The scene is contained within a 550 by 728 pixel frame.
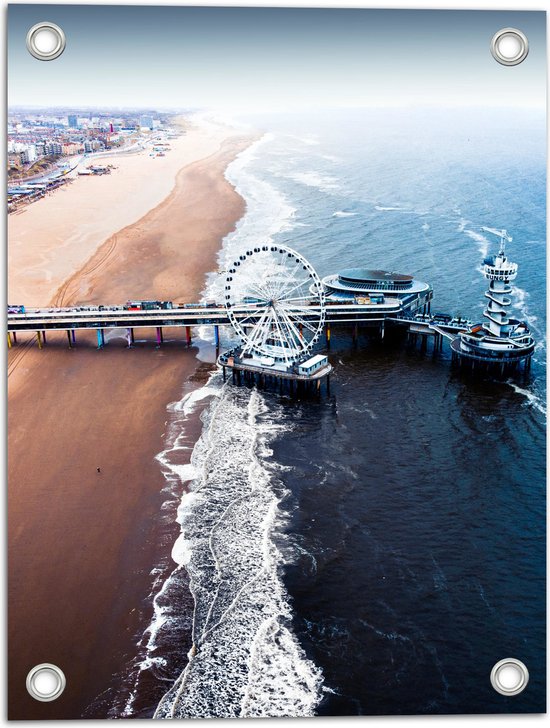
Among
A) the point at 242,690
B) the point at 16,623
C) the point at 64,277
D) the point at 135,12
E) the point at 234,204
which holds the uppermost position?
the point at 234,204

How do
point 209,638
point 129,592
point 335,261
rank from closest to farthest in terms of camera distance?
point 209,638, point 129,592, point 335,261

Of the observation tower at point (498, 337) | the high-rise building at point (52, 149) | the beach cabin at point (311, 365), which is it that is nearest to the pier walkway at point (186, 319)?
the observation tower at point (498, 337)

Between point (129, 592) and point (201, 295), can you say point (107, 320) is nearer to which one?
point (201, 295)

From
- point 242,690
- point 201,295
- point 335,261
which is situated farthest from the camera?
point 335,261

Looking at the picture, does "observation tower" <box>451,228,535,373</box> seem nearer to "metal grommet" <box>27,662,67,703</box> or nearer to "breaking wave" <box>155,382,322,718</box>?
"breaking wave" <box>155,382,322,718</box>

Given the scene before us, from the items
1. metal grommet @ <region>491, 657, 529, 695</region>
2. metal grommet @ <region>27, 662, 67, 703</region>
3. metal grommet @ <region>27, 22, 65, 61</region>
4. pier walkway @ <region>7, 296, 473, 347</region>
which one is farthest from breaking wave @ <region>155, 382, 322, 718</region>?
metal grommet @ <region>27, 22, 65, 61</region>

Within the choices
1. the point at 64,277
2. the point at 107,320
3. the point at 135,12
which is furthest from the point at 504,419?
the point at 64,277

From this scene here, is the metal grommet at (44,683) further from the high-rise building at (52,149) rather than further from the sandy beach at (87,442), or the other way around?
the high-rise building at (52,149)
